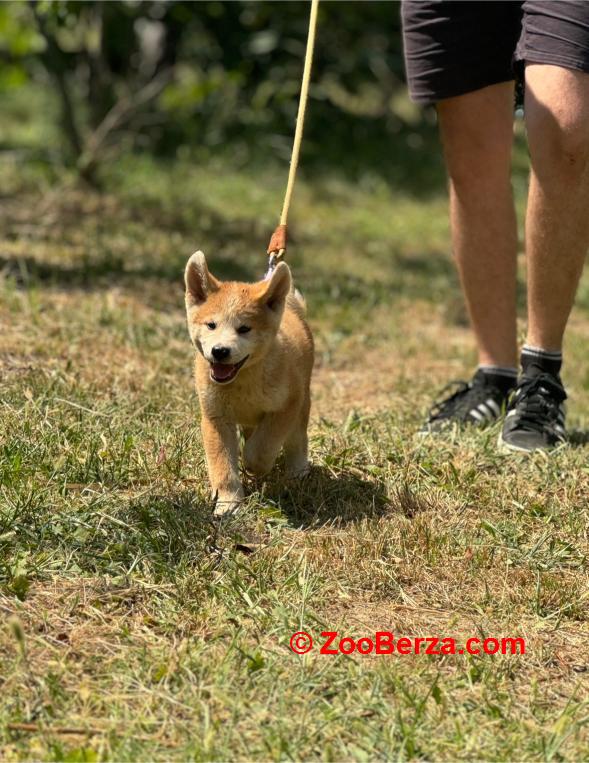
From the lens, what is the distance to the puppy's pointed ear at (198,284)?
346 cm

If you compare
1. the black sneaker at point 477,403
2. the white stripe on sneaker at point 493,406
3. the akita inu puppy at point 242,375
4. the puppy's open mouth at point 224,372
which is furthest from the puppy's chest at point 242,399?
the white stripe on sneaker at point 493,406

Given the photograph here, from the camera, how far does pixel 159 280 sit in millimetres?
6098

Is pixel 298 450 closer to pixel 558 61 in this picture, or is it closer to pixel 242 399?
pixel 242 399

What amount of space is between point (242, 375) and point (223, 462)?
261 millimetres

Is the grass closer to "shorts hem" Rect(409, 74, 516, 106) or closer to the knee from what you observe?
the knee

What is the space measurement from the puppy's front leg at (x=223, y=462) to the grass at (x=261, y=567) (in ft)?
0.21

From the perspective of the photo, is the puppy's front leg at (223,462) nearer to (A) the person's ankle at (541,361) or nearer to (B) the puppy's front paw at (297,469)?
(B) the puppy's front paw at (297,469)

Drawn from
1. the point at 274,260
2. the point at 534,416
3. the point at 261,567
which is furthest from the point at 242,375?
the point at 534,416

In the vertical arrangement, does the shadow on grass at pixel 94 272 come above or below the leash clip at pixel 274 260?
→ below

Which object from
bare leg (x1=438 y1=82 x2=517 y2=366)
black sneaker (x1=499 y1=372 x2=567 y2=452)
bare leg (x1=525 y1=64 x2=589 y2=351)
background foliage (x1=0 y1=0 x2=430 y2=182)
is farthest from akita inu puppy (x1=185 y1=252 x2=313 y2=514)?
background foliage (x1=0 y1=0 x2=430 y2=182)

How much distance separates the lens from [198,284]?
351 centimetres

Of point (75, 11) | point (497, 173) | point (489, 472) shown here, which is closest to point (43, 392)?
point (489, 472)

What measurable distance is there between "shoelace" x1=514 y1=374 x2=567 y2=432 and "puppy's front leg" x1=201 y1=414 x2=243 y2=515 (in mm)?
1106

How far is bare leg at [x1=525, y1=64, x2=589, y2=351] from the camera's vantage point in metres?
3.73
